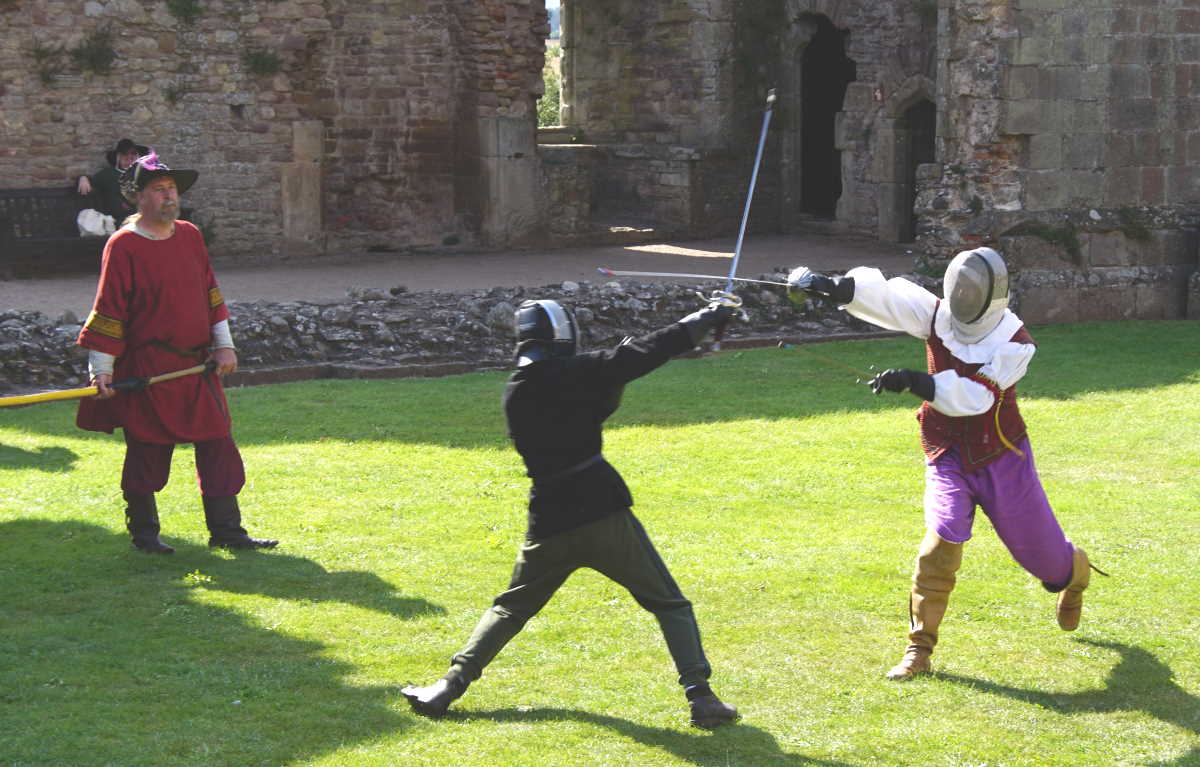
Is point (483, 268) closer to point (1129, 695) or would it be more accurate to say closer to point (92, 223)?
point (92, 223)

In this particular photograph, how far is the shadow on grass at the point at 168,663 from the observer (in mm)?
4992

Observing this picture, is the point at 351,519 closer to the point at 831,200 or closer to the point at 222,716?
the point at 222,716

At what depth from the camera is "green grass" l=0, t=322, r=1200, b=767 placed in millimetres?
5070

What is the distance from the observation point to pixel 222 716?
5.23 meters

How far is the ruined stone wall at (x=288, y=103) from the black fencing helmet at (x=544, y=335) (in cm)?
1362

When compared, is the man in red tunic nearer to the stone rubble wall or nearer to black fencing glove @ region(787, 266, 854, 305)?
black fencing glove @ region(787, 266, 854, 305)

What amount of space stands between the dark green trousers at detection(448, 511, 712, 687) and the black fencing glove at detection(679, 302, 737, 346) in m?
0.67

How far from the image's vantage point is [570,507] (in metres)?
5.12

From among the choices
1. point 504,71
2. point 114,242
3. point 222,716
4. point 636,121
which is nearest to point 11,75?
point 504,71

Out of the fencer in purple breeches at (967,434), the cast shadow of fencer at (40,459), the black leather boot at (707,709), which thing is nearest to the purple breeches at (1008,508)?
the fencer in purple breeches at (967,434)

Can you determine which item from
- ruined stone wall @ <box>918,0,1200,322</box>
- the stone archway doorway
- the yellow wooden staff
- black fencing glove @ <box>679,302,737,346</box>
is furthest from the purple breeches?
the stone archway doorway

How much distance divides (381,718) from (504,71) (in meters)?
15.1

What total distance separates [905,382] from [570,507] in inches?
52.1

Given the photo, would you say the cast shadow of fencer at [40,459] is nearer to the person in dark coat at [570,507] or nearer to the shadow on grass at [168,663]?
the shadow on grass at [168,663]
